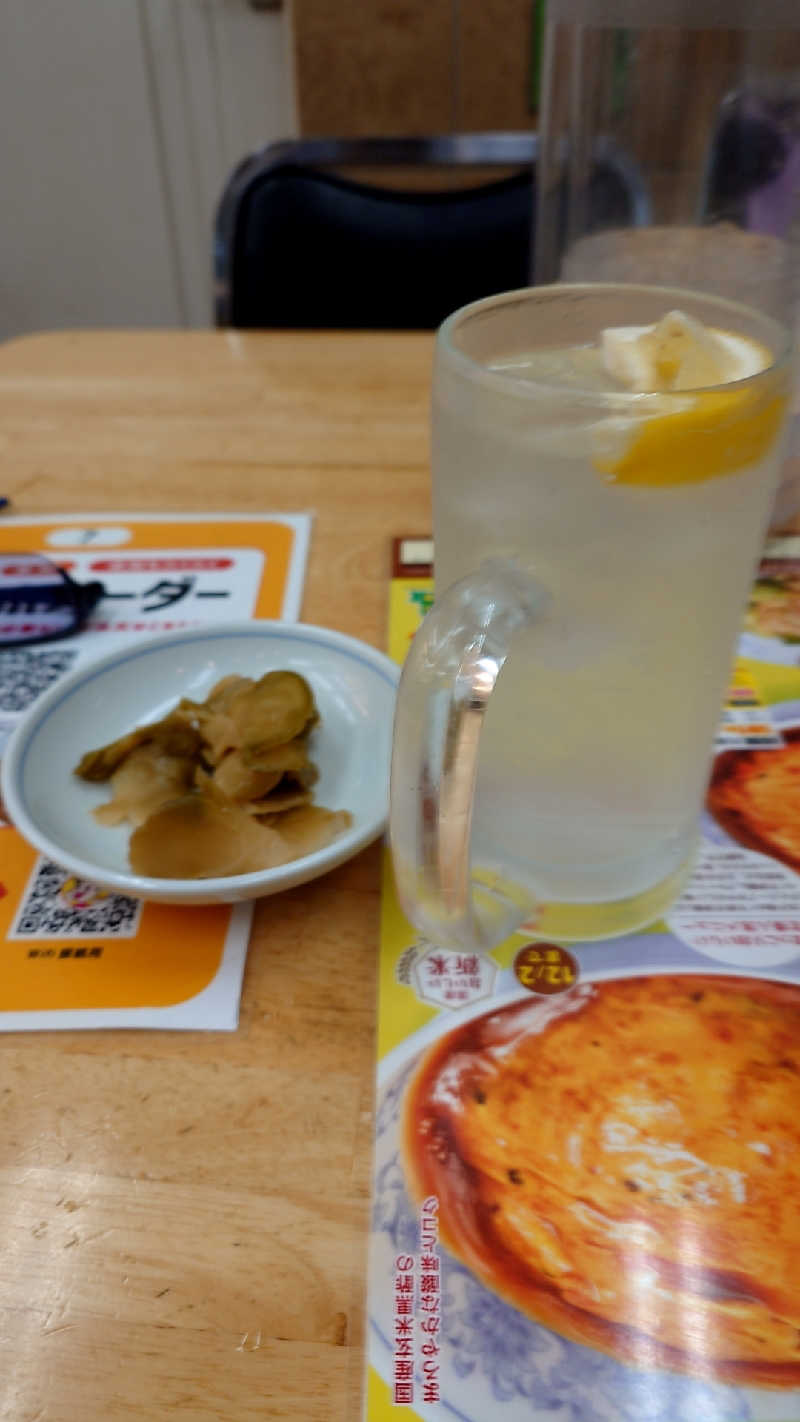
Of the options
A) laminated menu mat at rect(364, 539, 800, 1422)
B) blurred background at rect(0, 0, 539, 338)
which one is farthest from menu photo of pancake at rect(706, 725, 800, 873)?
blurred background at rect(0, 0, 539, 338)

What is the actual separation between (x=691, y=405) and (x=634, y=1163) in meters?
0.21

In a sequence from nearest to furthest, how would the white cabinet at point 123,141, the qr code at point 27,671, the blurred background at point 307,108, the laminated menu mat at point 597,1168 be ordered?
1. the laminated menu mat at point 597,1168
2. the qr code at point 27,671
3. the blurred background at point 307,108
4. the white cabinet at point 123,141

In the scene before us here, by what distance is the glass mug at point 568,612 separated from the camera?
24 centimetres

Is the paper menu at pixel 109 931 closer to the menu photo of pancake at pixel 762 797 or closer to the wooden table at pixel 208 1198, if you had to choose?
the wooden table at pixel 208 1198

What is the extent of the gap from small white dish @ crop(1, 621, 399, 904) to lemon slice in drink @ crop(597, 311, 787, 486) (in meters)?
0.16

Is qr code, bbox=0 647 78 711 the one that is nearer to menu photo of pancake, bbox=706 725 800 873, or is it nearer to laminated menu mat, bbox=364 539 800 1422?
laminated menu mat, bbox=364 539 800 1422

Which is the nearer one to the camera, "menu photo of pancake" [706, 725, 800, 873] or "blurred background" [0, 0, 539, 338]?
"menu photo of pancake" [706, 725, 800, 873]

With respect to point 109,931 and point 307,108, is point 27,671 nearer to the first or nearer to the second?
point 109,931

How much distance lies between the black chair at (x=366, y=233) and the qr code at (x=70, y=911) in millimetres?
877

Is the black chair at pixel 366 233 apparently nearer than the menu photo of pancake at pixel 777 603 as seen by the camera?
No

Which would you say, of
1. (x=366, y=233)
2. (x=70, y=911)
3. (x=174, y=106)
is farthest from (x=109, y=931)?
(x=174, y=106)

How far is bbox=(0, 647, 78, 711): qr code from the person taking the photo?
18.6 inches

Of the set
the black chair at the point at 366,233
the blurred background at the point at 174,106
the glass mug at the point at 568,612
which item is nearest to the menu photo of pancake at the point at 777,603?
the glass mug at the point at 568,612

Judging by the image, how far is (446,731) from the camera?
240 millimetres
